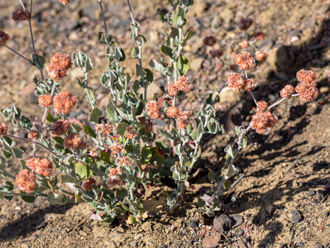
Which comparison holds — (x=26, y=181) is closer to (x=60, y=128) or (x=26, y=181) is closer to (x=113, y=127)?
(x=60, y=128)

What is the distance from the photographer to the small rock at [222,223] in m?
3.28

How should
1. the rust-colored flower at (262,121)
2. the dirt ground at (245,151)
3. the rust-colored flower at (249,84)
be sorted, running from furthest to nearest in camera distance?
1. the dirt ground at (245,151)
2. the rust-colored flower at (249,84)
3. the rust-colored flower at (262,121)

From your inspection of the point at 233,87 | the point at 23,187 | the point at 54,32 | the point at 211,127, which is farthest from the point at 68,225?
the point at 54,32

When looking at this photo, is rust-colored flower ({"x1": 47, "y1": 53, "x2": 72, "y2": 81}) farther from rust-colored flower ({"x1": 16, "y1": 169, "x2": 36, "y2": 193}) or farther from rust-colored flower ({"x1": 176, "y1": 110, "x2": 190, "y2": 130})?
rust-colored flower ({"x1": 176, "y1": 110, "x2": 190, "y2": 130})

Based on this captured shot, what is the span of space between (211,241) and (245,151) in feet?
4.11

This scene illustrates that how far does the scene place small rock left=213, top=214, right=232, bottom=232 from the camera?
129 inches

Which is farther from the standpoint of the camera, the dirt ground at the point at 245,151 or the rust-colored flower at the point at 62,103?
the dirt ground at the point at 245,151

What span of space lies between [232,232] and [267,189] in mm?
552

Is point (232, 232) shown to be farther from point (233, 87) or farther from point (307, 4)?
point (307, 4)

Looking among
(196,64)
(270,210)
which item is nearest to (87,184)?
(270,210)

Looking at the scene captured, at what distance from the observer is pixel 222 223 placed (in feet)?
10.8

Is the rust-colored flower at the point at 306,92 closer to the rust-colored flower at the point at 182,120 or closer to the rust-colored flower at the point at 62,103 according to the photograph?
the rust-colored flower at the point at 182,120

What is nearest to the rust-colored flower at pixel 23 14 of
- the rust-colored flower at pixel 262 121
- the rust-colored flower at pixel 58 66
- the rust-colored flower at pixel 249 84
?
the rust-colored flower at pixel 58 66

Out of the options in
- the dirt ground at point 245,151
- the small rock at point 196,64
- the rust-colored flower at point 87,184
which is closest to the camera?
the rust-colored flower at point 87,184
